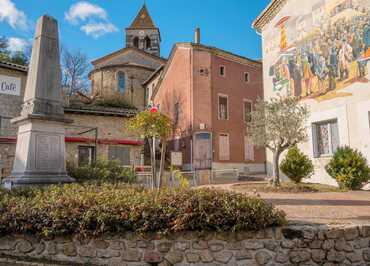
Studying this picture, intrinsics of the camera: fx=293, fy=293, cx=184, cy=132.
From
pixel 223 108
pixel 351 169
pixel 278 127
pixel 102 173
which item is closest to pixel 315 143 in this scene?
pixel 351 169

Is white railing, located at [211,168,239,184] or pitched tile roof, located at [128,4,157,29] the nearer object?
white railing, located at [211,168,239,184]

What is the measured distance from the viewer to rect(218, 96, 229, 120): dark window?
2148 cm

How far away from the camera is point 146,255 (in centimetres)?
425

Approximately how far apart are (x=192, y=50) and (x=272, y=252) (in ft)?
60.1

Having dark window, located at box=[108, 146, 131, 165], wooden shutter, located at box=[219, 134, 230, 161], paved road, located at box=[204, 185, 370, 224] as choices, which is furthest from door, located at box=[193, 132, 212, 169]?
paved road, located at box=[204, 185, 370, 224]

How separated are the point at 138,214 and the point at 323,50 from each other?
11883 mm

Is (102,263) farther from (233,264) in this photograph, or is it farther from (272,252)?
(272,252)

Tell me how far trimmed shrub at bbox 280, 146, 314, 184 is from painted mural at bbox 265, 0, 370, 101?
278cm

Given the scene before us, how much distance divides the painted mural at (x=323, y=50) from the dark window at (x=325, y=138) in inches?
49.3

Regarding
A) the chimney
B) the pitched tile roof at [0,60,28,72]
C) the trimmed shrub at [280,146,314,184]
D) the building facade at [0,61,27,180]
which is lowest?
the trimmed shrub at [280,146,314,184]

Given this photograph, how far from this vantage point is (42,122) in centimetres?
646

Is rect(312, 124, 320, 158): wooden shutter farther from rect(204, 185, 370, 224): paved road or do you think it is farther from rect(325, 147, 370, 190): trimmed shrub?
rect(204, 185, 370, 224): paved road

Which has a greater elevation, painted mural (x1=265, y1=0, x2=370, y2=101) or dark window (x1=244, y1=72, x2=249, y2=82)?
dark window (x1=244, y1=72, x2=249, y2=82)

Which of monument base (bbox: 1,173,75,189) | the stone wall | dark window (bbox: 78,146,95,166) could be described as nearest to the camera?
the stone wall
